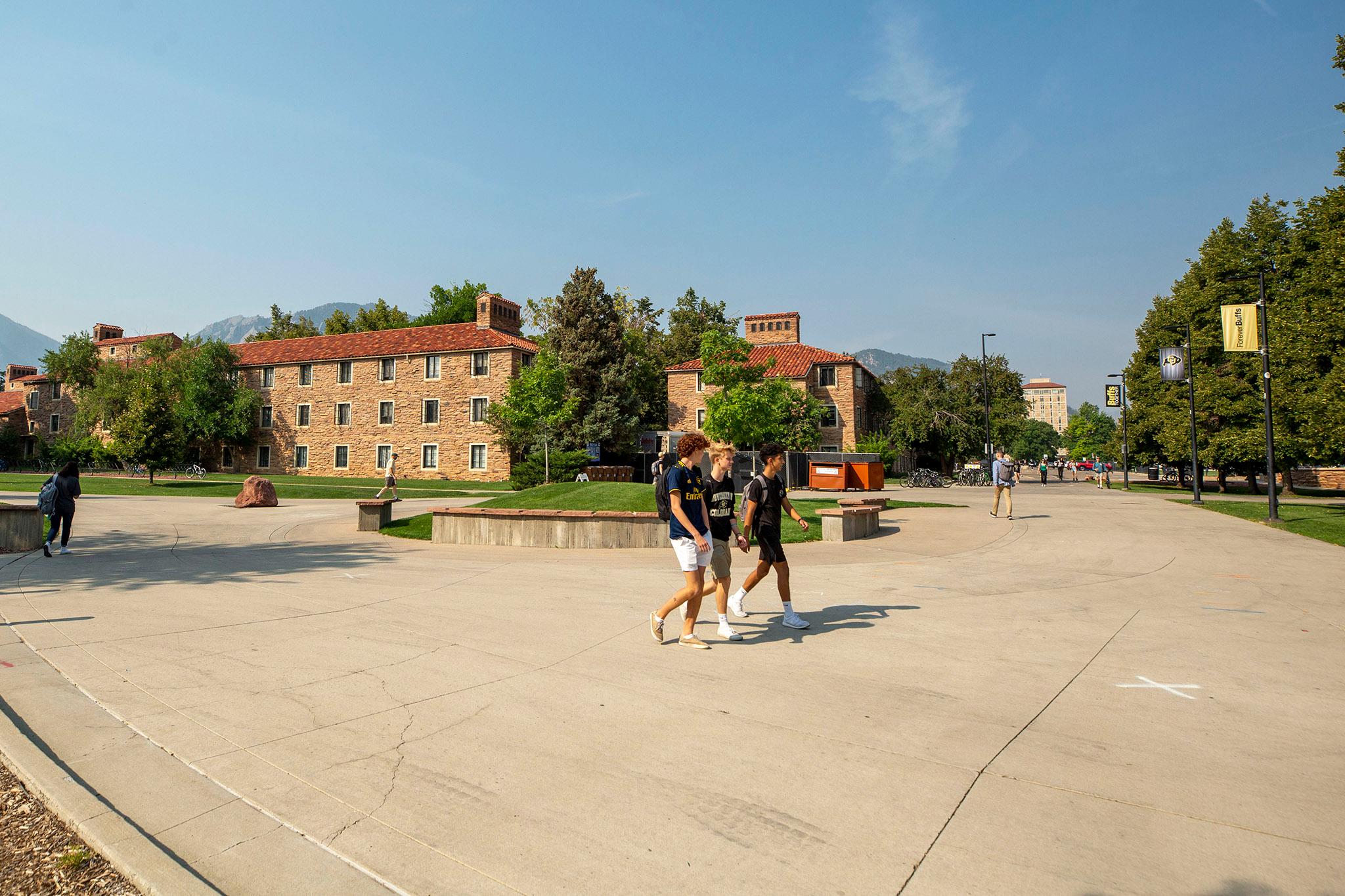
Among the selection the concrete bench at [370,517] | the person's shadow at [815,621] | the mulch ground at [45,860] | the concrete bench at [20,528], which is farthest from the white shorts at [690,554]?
the concrete bench at [20,528]

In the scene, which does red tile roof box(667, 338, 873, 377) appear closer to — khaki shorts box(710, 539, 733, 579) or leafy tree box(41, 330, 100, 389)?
khaki shorts box(710, 539, 733, 579)

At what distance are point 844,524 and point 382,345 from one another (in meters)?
43.0

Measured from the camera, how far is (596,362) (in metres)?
48.1

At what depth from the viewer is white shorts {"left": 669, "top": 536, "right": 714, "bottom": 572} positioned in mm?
6422

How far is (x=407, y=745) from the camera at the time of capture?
4.11 m

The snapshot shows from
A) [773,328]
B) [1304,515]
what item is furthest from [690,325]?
[1304,515]

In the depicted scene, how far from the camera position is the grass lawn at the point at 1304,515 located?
15.5m

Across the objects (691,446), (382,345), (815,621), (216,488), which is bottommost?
(815,621)

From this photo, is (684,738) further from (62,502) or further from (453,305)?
(453,305)

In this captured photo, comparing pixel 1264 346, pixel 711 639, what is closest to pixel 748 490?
pixel 711 639

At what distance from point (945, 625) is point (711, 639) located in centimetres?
244

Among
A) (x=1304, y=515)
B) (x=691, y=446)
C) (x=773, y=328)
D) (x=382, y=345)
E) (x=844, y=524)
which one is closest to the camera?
(x=691, y=446)

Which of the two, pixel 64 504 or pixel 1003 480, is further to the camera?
pixel 1003 480

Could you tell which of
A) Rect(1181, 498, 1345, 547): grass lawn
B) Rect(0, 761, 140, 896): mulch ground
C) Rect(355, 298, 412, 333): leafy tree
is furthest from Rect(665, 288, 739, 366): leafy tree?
Rect(0, 761, 140, 896): mulch ground
